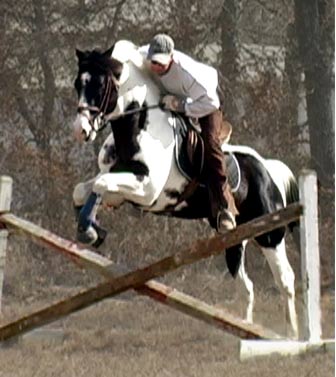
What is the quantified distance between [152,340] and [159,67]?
2.58 meters

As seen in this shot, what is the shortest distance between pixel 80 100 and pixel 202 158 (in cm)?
99

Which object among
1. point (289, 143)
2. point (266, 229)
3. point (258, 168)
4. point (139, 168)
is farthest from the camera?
point (289, 143)

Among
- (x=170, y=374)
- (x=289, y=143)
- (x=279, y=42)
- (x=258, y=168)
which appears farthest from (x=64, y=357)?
(x=279, y=42)

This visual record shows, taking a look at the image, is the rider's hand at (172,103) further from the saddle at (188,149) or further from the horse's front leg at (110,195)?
the horse's front leg at (110,195)

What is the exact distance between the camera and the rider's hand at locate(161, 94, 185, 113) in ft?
22.7

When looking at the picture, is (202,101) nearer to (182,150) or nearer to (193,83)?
(193,83)

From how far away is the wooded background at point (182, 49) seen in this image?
13.3 metres

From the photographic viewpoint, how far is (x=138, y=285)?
614cm

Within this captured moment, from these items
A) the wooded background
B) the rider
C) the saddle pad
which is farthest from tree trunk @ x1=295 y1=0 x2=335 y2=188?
the saddle pad

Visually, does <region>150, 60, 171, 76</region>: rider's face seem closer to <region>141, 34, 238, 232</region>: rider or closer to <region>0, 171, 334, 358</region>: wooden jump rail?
<region>141, 34, 238, 232</region>: rider

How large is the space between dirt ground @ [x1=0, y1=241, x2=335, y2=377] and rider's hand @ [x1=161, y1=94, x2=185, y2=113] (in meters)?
1.45

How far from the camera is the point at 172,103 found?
693 centimetres

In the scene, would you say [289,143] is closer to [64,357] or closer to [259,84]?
[259,84]

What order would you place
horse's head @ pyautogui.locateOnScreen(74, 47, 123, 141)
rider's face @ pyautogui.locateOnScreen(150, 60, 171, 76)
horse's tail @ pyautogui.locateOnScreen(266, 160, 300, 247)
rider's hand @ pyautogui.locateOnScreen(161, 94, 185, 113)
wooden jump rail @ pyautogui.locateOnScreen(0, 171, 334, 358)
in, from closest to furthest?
1. wooden jump rail @ pyautogui.locateOnScreen(0, 171, 334, 358)
2. horse's head @ pyautogui.locateOnScreen(74, 47, 123, 141)
3. rider's face @ pyautogui.locateOnScreen(150, 60, 171, 76)
4. rider's hand @ pyautogui.locateOnScreen(161, 94, 185, 113)
5. horse's tail @ pyautogui.locateOnScreen(266, 160, 300, 247)
